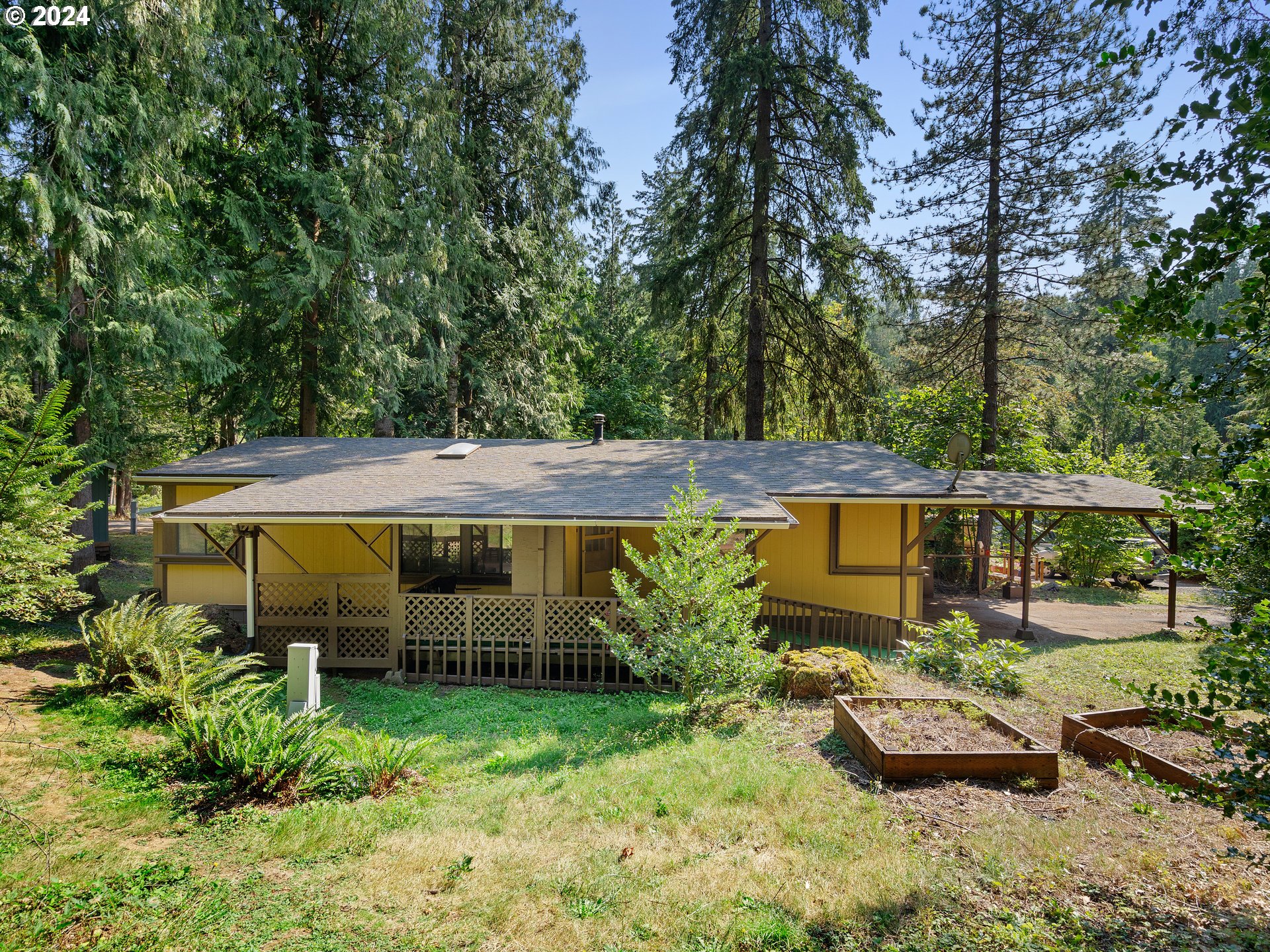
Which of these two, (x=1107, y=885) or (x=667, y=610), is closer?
(x=1107, y=885)

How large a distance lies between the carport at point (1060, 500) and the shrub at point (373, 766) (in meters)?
9.55

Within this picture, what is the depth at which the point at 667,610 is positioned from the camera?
7602 mm

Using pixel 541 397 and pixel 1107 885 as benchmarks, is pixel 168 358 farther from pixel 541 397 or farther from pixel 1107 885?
pixel 1107 885

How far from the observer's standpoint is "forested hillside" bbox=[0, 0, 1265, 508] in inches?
505

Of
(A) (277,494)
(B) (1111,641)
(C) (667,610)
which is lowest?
(B) (1111,641)

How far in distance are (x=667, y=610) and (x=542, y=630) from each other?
2.99 meters

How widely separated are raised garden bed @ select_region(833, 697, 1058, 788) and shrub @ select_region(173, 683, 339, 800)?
471 centimetres

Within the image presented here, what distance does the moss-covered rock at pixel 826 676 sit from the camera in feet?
24.3

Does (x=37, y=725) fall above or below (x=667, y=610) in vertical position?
below

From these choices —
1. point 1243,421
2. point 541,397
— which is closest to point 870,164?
point 541,397

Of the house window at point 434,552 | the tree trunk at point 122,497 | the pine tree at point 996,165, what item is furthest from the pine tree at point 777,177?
the tree trunk at point 122,497

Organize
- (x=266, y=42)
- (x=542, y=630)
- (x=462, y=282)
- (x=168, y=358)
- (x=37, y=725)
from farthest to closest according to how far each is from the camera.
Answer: (x=462, y=282), (x=266, y=42), (x=168, y=358), (x=542, y=630), (x=37, y=725)

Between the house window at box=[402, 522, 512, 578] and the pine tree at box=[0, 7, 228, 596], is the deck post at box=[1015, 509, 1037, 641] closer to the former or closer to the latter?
the house window at box=[402, 522, 512, 578]

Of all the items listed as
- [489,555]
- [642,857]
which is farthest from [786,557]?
[642,857]
